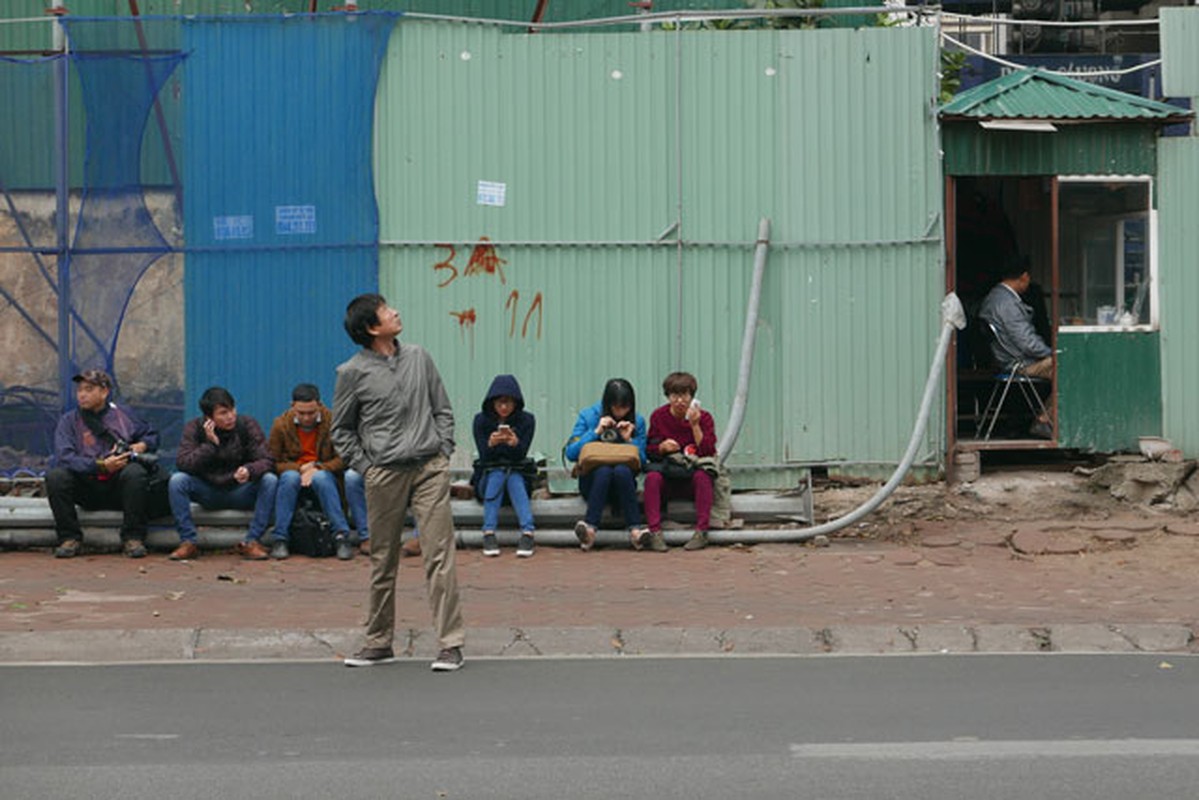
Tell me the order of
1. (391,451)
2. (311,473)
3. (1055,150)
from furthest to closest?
1. (1055,150)
2. (311,473)
3. (391,451)

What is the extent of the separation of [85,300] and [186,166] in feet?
4.16

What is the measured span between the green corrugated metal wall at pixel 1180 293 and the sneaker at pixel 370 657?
23.7 feet

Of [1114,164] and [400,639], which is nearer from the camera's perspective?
[400,639]

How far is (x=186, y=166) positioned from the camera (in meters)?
14.2

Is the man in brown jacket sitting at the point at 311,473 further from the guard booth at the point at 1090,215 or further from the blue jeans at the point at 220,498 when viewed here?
the guard booth at the point at 1090,215

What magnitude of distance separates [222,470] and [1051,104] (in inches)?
264

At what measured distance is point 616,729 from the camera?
25.7ft

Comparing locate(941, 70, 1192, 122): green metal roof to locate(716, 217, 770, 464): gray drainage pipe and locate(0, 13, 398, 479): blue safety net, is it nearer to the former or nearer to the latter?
locate(716, 217, 770, 464): gray drainage pipe

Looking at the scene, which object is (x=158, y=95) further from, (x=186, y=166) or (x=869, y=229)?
(x=869, y=229)

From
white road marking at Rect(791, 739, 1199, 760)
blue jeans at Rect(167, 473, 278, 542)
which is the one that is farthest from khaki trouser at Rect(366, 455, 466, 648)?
blue jeans at Rect(167, 473, 278, 542)

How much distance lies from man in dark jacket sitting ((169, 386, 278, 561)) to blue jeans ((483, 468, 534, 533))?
4.92 feet

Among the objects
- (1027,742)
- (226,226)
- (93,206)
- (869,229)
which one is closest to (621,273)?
(869,229)

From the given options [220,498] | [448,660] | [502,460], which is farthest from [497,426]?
[448,660]

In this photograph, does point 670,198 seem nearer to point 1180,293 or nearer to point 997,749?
point 1180,293
